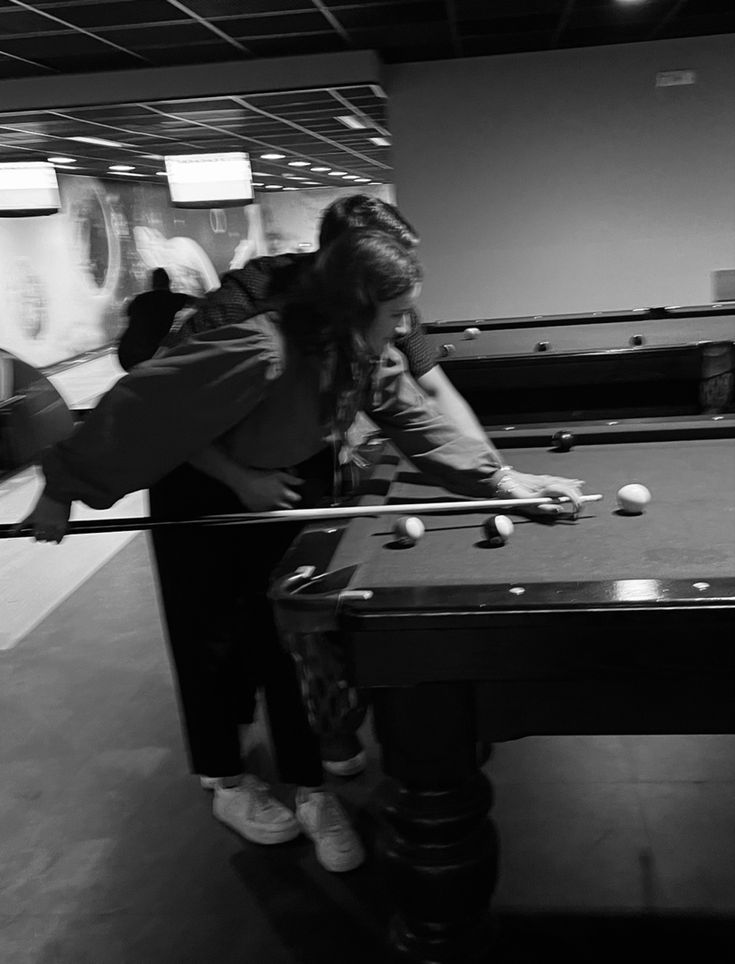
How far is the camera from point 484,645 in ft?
4.60

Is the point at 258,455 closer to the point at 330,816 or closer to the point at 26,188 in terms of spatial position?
the point at 330,816

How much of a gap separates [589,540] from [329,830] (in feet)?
2.98

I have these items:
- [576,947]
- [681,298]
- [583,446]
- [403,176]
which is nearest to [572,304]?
[681,298]

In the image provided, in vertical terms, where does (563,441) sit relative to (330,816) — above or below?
above

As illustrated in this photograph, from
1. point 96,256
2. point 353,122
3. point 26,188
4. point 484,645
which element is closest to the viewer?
point 484,645

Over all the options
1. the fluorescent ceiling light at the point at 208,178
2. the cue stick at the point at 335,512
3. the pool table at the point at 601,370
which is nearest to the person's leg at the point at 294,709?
the cue stick at the point at 335,512

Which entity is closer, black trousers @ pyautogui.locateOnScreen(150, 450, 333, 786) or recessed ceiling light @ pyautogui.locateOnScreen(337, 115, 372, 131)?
black trousers @ pyautogui.locateOnScreen(150, 450, 333, 786)

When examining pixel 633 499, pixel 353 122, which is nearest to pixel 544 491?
pixel 633 499

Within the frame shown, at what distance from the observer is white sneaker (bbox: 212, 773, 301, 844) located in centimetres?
218

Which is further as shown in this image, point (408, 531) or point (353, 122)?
point (353, 122)

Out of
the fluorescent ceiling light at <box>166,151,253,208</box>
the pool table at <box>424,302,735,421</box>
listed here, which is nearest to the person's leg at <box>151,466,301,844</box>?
the pool table at <box>424,302,735,421</box>

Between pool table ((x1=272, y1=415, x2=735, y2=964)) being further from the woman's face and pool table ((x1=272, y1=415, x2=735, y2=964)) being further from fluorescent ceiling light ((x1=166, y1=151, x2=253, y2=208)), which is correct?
fluorescent ceiling light ((x1=166, y1=151, x2=253, y2=208))

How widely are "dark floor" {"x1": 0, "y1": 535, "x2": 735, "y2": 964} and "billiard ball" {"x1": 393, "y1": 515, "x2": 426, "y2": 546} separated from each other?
0.73 meters

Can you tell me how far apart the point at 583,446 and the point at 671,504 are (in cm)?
59
